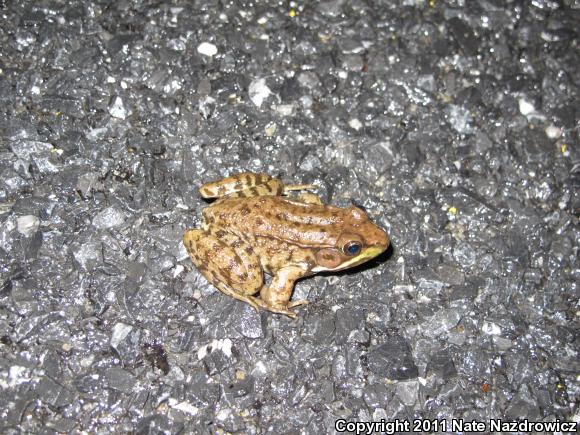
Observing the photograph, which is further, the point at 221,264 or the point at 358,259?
the point at 358,259

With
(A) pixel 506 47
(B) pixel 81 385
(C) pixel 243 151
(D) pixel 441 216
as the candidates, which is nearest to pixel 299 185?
(C) pixel 243 151

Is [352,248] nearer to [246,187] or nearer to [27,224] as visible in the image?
[246,187]

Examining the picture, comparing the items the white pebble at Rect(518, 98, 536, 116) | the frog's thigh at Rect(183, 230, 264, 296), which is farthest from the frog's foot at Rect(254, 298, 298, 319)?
the white pebble at Rect(518, 98, 536, 116)

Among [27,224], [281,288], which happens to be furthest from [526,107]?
[27,224]

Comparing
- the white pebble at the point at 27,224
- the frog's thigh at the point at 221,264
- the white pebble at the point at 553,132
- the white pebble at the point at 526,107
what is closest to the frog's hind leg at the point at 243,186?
the frog's thigh at the point at 221,264

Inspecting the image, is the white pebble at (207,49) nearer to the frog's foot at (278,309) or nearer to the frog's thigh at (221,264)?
the frog's thigh at (221,264)

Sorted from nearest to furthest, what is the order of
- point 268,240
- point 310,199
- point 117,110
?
point 268,240
point 310,199
point 117,110

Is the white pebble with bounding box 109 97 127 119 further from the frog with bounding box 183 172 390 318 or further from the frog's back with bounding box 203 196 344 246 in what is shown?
the frog's back with bounding box 203 196 344 246
